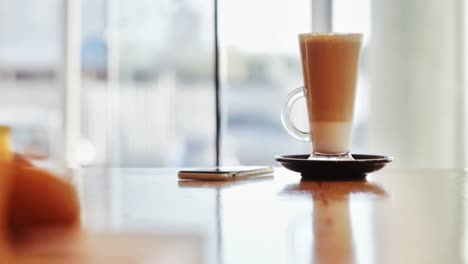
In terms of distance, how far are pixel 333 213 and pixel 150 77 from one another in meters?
3.38

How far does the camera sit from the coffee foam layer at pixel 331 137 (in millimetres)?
998

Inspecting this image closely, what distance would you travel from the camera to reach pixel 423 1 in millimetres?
3201

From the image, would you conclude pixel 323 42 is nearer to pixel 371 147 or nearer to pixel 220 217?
pixel 220 217

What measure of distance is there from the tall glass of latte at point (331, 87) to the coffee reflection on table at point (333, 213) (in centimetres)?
10

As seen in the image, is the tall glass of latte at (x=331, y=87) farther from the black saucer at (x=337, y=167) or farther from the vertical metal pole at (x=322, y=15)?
the vertical metal pole at (x=322, y=15)

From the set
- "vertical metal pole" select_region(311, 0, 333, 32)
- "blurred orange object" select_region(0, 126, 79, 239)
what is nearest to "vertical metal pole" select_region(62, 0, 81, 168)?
"vertical metal pole" select_region(311, 0, 333, 32)

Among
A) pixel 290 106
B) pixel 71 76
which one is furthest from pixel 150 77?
pixel 290 106

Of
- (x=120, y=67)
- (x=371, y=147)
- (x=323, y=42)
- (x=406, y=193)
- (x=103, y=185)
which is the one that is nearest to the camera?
(x=406, y=193)

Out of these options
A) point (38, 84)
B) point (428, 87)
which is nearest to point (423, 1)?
point (428, 87)

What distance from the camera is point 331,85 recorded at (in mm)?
1015

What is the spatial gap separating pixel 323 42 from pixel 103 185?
1.20ft

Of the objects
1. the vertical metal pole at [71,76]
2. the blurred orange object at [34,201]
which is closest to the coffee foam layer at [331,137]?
the blurred orange object at [34,201]

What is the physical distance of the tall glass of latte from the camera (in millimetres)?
1002

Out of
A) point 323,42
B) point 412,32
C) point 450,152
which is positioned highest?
point 412,32
